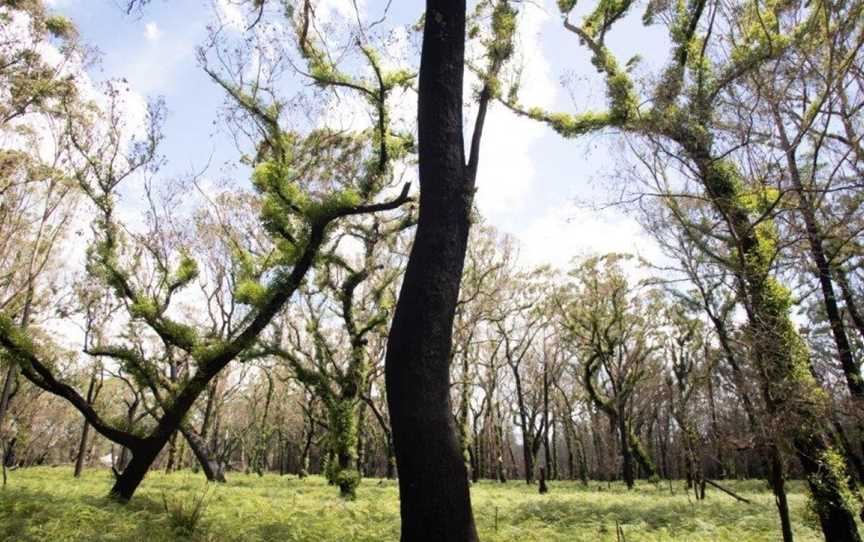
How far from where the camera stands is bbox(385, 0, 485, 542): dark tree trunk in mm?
4535

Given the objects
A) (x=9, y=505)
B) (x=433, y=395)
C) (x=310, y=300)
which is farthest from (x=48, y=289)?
(x=433, y=395)

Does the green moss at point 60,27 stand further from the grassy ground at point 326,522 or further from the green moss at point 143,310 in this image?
the grassy ground at point 326,522

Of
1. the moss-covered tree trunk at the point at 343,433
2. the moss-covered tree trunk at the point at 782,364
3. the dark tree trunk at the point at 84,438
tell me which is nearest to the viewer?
the moss-covered tree trunk at the point at 782,364

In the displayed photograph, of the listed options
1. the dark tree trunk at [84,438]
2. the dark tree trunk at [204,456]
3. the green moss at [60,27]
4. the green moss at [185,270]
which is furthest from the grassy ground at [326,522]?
the dark tree trunk at [84,438]

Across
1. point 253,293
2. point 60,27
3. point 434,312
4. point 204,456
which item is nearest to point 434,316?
point 434,312

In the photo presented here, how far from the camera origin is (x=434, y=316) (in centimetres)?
499

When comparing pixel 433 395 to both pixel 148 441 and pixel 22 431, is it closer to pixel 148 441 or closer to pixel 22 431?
pixel 148 441

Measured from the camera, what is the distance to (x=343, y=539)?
303 inches

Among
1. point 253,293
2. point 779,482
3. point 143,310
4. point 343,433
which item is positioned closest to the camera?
point 779,482

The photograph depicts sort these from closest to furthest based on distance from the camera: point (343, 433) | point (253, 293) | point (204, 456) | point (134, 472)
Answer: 1. point (134, 472)
2. point (253, 293)
3. point (343, 433)
4. point (204, 456)

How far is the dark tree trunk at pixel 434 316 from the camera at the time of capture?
4535 millimetres

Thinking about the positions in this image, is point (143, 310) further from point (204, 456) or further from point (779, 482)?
point (779, 482)

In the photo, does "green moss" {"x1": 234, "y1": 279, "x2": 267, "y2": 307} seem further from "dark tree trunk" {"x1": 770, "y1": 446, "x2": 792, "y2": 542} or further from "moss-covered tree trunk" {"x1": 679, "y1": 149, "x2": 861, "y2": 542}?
"dark tree trunk" {"x1": 770, "y1": 446, "x2": 792, "y2": 542}

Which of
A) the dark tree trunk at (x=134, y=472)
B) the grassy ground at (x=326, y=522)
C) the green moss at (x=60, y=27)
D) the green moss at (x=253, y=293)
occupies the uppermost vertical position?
the green moss at (x=60, y=27)
